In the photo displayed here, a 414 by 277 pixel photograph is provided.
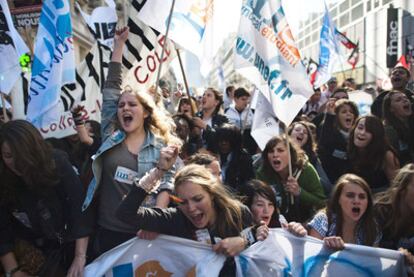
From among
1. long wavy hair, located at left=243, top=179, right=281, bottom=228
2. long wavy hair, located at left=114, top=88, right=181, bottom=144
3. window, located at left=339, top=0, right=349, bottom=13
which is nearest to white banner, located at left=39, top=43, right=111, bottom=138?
long wavy hair, located at left=114, top=88, right=181, bottom=144

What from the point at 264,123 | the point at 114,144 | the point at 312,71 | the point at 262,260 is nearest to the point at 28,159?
the point at 114,144

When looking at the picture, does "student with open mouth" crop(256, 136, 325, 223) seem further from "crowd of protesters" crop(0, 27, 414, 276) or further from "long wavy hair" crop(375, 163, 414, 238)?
"long wavy hair" crop(375, 163, 414, 238)

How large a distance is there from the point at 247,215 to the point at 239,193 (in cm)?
71

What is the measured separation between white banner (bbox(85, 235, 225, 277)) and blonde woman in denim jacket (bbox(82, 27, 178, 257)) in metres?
0.10

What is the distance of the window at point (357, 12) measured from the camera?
117 feet

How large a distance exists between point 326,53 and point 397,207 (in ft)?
19.8

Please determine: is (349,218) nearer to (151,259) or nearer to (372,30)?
(151,259)

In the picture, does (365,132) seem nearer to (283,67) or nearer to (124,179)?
(283,67)

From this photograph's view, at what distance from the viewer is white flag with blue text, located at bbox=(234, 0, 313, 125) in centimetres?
411

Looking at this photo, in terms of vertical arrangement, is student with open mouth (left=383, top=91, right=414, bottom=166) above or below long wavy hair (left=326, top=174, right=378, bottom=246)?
above

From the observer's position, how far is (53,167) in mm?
2846

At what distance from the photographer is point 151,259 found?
9.45 feet

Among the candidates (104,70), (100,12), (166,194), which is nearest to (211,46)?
(104,70)

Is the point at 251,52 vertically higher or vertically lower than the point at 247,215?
higher
